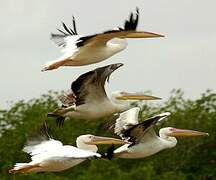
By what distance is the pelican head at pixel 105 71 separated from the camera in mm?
18355

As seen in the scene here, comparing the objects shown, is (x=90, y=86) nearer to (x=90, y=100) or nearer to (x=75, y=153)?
(x=90, y=100)

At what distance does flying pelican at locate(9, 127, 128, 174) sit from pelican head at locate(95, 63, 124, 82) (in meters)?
1.05

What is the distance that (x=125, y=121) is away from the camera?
65.7 ft

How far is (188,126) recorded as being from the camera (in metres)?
33.2

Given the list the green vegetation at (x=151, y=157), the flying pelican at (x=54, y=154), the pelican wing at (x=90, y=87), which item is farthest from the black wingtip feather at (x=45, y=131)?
the green vegetation at (x=151, y=157)

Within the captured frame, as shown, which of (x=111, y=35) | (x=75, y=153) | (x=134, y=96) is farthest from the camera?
(x=134, y=96)

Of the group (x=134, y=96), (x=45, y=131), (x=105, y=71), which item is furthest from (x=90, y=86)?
(x=134, y=96)

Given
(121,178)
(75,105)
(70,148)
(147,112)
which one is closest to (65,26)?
(75,105)

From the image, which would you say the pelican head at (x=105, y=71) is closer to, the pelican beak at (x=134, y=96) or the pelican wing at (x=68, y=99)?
the pelican wing at (x=68, y=99)

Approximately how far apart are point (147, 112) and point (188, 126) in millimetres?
2852

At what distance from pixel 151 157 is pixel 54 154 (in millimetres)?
17002

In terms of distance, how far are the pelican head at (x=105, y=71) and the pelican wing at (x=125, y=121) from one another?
1.16 meters

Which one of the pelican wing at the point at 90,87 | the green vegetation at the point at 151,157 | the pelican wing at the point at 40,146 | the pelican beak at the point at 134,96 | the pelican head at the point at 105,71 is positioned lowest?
the green vegetation at the point at 151,157

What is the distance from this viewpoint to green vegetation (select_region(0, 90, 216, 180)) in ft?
101
